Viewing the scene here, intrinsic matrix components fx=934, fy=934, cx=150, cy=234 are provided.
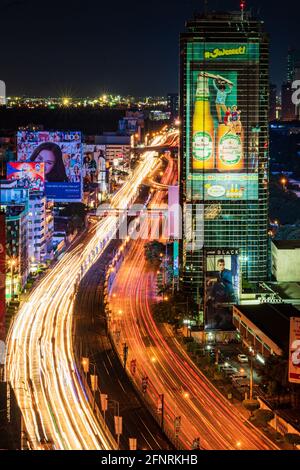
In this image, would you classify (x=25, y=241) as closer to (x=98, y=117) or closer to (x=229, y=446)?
(x=229, y=446)

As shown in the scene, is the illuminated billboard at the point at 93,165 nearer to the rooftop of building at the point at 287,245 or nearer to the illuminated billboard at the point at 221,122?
the rooftop of building at the point at 287,245

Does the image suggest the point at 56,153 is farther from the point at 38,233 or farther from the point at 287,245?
the point at 287,245

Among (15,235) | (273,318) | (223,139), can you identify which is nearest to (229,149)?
(223,139)

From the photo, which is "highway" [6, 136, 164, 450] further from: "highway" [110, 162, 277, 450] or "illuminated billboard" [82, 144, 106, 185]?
"illuminated billboard" [82, 144, 106, 185]

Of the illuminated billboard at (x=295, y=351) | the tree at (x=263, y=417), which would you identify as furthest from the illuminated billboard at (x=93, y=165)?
the illuminated billboard at (x=295, y=351)

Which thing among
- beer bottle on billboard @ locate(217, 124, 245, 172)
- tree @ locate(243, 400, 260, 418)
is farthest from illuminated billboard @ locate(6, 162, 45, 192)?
tree @ locate(243, 400, 260, 418)
